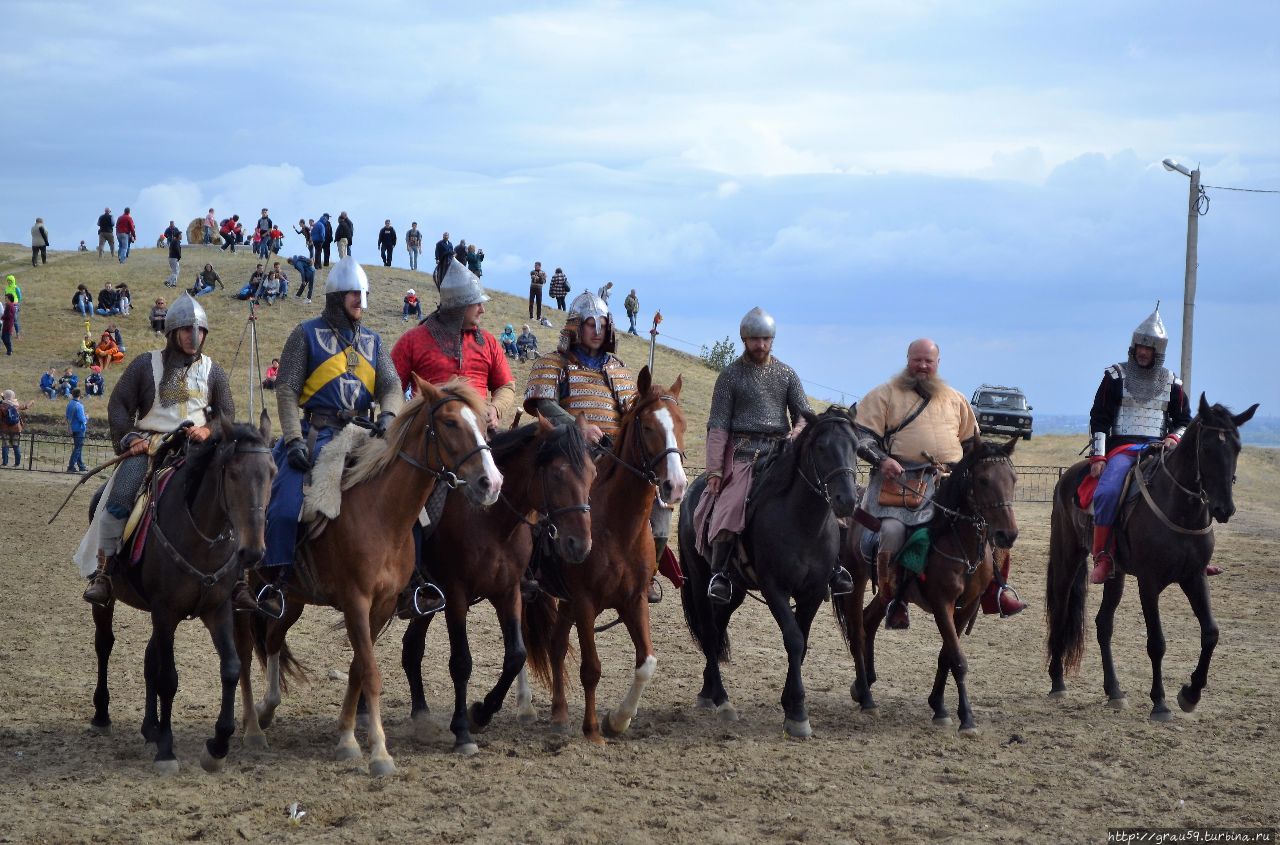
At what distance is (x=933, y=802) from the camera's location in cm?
706

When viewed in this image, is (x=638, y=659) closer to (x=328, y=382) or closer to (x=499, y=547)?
(x=499, y=547)

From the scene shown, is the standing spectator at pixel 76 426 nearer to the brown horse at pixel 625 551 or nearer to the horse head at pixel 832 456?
the brown horse at pixel 625 551

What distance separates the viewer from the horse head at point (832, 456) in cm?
842

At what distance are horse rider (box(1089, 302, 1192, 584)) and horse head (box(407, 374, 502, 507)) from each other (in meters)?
5.55

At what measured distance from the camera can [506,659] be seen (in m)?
8.19

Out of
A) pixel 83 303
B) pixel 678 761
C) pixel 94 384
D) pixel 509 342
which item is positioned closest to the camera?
pixel 678 761

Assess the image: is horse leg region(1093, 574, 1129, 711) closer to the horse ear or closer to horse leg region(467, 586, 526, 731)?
the horse ear

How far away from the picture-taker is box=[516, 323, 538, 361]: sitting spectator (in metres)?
42.4

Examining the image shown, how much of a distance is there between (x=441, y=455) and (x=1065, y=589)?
5964mm

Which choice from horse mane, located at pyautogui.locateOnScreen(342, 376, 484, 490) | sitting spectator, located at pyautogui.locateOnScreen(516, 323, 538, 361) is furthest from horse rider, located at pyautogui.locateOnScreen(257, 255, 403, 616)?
sitting spectator, located at pyautogui.locateOnScreen(516, 323, 538, 361)

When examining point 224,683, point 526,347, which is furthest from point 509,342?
point 224,683

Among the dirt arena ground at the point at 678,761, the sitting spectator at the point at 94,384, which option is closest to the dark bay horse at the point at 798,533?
the dirt arena ground at the point at 678,761

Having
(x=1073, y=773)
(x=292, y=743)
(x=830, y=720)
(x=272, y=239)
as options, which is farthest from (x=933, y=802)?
(x=272, y=239)

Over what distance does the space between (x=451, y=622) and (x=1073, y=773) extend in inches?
161
